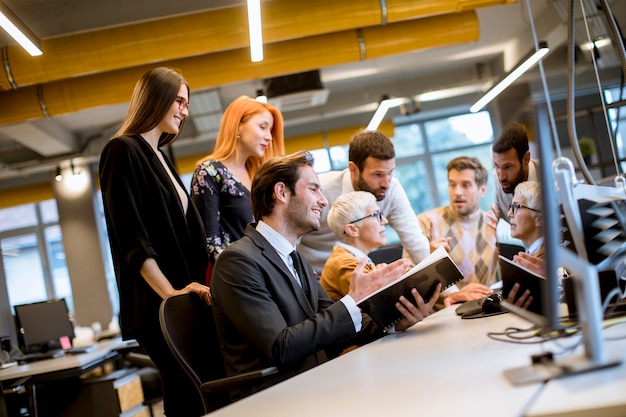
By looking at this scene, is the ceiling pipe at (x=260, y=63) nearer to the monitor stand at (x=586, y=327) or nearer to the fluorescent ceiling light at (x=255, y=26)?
the fluorescent ceiling light at (x=255, y=26)

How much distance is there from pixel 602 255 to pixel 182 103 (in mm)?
1659

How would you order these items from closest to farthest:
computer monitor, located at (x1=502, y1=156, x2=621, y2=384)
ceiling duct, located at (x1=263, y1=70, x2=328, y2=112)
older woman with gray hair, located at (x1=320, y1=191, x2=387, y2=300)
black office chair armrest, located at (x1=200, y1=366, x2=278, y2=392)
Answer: computer monitor, located at (x1=502, y1=156, x2=621, y2=384), black office chair armrest, located at (x1=200, y1=366, x2=278, y2=392), older woman with gray hair, located at (x1=320, y1=191, x2=387, y2=300), ceiling duct, located at (x1=263, y1=70, x2=328, y2=112)

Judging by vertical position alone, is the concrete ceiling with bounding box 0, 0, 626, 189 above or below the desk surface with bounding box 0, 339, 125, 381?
above

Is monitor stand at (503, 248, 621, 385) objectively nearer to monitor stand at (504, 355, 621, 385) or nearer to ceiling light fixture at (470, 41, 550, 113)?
monitor stand at (504, 355, 621, 385)

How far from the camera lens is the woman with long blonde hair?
288cm

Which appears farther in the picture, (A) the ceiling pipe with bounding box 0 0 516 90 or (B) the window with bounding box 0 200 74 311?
(B) the window with bounding box 0 200 74 311

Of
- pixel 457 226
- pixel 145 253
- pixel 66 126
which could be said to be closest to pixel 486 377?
pixel 145 253

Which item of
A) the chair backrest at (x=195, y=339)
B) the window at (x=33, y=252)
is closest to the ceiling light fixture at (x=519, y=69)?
the chair backrest at (x=195, y=339)

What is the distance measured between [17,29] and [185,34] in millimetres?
1717

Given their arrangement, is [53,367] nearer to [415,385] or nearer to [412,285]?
[412,285]

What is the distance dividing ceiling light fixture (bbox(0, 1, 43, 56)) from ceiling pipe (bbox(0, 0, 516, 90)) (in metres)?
1.03

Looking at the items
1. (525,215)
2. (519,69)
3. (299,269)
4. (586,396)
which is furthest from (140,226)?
(519,69)

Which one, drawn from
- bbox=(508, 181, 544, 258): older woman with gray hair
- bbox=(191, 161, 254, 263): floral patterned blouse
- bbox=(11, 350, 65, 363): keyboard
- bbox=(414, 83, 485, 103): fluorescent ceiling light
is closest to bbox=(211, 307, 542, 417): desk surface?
bbox=(508, 181, 544, 258): older woman with gray hair

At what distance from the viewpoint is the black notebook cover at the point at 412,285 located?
2.08 metres
